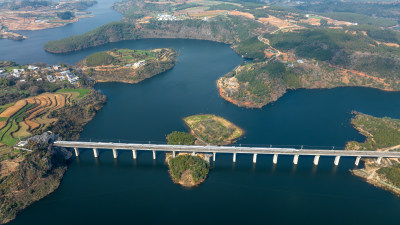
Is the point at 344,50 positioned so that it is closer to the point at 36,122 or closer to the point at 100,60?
the point at 100,60

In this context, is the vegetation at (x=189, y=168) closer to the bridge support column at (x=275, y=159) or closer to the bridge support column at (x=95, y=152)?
the bridge support column at (x=275, y=159)

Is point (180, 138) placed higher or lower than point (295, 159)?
higher

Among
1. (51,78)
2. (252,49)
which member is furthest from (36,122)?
(252,49)

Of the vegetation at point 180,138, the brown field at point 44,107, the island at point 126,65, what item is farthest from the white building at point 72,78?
the vegetation at point 180,138

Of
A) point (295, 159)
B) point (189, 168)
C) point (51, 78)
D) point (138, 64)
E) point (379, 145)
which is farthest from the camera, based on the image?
point (138, 64)

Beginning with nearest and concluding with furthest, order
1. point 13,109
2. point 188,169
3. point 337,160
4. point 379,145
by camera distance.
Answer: point 188,169 → point 337,160 → point 379,145 → point 13,109

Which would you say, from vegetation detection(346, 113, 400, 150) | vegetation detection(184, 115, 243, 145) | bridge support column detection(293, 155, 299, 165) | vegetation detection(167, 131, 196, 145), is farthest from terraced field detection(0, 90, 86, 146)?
vegetation detection(346, 113, 400, 150)

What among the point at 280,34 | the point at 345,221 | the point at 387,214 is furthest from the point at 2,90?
the point at 280,34
